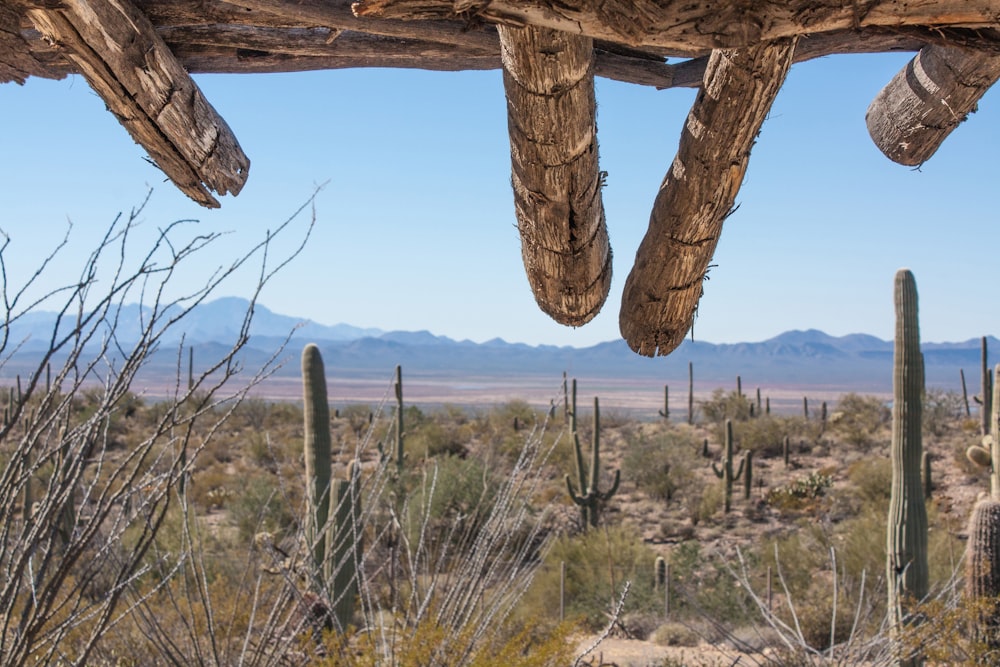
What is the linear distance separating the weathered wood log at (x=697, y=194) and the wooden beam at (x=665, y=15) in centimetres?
21

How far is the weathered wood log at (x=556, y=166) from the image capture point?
1.91 m

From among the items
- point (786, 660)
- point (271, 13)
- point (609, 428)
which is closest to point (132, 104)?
point (271, 13)

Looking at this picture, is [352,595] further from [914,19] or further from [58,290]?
[914,19]

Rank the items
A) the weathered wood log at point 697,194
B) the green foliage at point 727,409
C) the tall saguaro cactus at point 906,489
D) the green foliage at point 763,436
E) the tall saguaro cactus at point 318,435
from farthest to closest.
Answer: the green foliage at point 727,409, the green foliage at point 763,436, the tall saguaro cactus at point 318,435, the tall saguaro cactus at point 906,489, the weathered wood log at point 697,194

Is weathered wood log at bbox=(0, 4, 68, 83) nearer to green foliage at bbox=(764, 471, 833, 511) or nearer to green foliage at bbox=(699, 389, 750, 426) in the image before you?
green foliage at bbox=(764, 471, 833, 511)

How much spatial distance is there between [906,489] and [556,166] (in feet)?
26.3

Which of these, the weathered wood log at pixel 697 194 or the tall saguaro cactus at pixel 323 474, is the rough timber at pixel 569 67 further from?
the tall saguaro cactus at pixel 323 474

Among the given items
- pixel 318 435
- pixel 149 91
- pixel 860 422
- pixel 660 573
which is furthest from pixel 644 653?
pixel 860 422

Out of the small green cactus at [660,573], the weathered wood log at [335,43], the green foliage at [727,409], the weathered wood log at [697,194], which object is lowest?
the small green cactus at [660,573]

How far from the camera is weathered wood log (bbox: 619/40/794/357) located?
204cm

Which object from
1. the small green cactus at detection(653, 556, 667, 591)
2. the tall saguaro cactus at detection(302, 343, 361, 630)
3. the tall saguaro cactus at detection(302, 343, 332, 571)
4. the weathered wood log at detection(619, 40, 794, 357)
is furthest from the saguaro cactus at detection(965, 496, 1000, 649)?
the weathered wood log at detection(619, 40, 794, 357)

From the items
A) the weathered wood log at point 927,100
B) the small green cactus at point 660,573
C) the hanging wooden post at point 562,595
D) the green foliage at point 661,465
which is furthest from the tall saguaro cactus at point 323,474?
the green foliage at point 661,465

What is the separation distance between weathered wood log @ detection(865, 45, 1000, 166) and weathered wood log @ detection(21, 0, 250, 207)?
1931 millimetres

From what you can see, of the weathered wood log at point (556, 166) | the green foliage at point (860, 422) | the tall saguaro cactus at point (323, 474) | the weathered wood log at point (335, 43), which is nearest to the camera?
the weathered wood log at point (556, 166)
